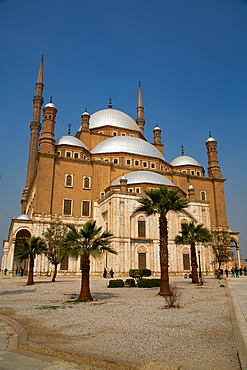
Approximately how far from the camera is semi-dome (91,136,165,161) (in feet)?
141

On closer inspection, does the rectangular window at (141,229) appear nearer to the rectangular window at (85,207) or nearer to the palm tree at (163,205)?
the rectangular window at (85,207)

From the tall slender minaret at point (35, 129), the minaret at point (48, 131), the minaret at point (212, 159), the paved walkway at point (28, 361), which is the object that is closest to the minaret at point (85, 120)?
the minaret at point (48, 131)

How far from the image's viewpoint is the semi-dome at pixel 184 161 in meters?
49.8

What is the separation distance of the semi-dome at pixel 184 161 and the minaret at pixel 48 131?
2220cm

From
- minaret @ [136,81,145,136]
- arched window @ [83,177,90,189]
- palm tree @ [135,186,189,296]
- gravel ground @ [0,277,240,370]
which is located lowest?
gravel ground @ [0,277,240,370]

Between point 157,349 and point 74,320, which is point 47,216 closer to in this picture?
point 74,320

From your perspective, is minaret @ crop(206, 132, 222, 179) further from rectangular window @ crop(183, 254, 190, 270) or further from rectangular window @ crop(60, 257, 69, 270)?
rectangular window @ crop(60, 257, 69, 270)

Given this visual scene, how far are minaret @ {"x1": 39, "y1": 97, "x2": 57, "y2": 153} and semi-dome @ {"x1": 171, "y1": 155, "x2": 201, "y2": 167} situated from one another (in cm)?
2220

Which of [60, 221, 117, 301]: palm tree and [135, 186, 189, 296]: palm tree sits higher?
[135, 186, 189, 296]: palm tree

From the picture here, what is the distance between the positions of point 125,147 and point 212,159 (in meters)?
15.7

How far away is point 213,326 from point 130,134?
4472 centimetres

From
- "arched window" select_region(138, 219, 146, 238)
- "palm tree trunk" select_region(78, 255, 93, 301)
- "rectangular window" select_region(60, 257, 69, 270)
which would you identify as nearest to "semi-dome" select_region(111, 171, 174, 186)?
"arched window" select_region(138, 219, 146, 238)

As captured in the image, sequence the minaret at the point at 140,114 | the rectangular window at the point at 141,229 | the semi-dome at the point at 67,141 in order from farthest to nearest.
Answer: the minaret at the point at 140,114, the semi-dome at the point at 67,141, the rectangular window at the point at 141,229

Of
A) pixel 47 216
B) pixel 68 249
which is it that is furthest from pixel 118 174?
pixel 68 249
